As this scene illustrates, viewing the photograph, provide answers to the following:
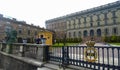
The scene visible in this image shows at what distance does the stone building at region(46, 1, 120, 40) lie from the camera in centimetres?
5525

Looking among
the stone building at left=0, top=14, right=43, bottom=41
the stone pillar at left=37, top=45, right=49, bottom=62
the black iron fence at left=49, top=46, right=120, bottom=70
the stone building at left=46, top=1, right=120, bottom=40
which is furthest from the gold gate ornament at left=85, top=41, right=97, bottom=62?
the stone building at left=46, top=1, right=120, bottom=40

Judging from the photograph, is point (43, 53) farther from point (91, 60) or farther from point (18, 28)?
point (18, 28)

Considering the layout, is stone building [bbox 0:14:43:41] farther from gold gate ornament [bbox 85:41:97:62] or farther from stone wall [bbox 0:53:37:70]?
gold gate ornament [bbox 85:41:97:62]

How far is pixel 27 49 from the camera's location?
34.3 ft

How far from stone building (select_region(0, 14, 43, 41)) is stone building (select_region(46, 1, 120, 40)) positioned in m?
10.0

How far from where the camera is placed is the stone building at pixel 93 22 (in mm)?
55250

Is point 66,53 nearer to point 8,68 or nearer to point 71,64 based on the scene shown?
point 71,64

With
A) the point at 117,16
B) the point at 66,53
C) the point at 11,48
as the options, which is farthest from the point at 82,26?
the point at 66,53

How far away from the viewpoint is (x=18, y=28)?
44750 mm

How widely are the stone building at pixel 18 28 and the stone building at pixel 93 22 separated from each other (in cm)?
1004

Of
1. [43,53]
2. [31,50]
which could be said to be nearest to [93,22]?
[31,50]

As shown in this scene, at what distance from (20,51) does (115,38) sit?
3804 cm

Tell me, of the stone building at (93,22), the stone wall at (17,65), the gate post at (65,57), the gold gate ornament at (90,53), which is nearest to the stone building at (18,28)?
the stone building at (93,22)

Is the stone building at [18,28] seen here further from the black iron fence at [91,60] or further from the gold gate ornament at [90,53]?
the gold gate ornament at [90,53]
